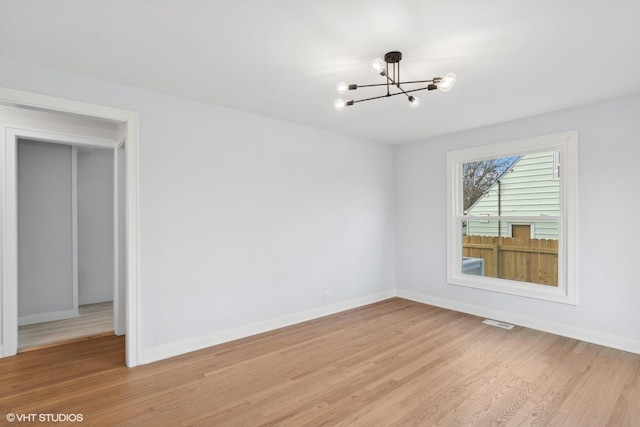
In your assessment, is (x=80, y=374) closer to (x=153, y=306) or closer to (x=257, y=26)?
(x=153, y=306)

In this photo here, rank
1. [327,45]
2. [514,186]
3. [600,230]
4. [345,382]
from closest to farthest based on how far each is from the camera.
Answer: [327,45] < [345,382] < [600,230] < [514,186]

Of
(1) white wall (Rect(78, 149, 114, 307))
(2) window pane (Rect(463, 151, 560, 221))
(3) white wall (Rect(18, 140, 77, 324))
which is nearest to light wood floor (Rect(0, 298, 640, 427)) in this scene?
(3) white wall (Rect(18, 140, 77, 324))

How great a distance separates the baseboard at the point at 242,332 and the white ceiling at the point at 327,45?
2.42m

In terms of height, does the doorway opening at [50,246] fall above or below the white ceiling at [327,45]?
below

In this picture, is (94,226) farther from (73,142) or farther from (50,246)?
(73,142)

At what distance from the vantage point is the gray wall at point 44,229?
4172 mm

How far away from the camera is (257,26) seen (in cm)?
203

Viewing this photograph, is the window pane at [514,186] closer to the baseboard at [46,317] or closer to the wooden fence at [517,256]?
the wooden fence at [517,256]

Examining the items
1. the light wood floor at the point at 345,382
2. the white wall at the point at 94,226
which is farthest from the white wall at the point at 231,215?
the white wall at the point at 94,226

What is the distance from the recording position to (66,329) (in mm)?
3898

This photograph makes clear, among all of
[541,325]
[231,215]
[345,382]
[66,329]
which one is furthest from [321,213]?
[66,329]

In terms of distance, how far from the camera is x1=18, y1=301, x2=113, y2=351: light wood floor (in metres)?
3.50

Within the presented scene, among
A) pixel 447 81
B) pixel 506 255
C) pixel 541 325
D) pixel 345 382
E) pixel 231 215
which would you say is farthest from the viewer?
pixel 506 255

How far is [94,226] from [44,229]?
818 millimetres
